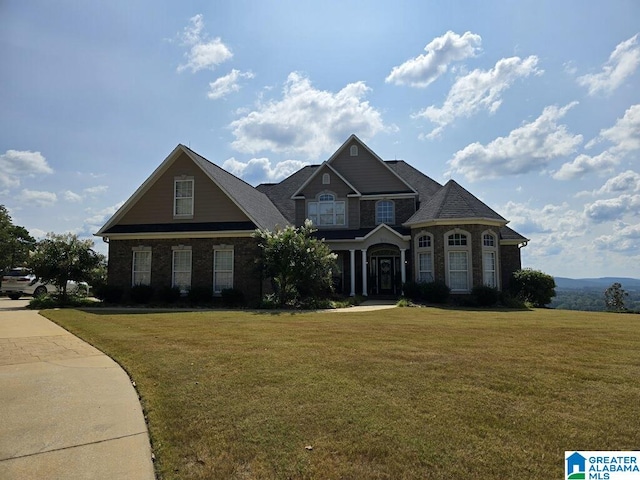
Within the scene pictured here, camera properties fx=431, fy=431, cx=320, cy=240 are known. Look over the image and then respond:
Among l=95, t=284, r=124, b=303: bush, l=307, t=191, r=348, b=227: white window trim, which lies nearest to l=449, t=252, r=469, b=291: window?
l=307, t=191, r=348, b=227: white window trim

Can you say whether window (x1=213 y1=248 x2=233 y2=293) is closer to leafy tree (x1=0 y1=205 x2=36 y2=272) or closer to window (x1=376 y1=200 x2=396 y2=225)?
window (x1=376 y1=200 x2=396 y2=225)

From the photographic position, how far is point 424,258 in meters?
22.0

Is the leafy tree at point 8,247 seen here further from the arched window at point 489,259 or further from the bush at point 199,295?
the arched window at point 489,259

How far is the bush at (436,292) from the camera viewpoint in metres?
20.1

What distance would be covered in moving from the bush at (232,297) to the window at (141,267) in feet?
14.5

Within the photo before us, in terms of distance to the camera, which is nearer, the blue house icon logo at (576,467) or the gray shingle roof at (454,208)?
the blue house icon logo at (576,467)

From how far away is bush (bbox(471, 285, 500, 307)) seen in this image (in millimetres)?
19781

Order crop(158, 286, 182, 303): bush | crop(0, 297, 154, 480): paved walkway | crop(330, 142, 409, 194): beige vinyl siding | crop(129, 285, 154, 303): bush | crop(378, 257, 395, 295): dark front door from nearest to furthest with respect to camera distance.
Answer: crop(0, 297, 154, 480): paved walkway → crop(158, 286, 182, 303): bush → crop(129, 285, 154, 303): bush → crop(378, 257, 395, 295): dark front door → crop(330, 142, 409, 194): beige vinyl siding

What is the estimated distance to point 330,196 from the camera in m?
25.7

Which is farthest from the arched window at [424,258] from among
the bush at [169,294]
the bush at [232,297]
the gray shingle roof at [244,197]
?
the bush at [169,294]

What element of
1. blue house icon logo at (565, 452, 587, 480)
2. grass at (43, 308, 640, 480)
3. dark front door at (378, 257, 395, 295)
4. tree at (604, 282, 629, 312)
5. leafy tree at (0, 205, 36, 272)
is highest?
leafy tree at (0, 205, 36, 272)

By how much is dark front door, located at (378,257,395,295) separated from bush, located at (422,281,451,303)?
437 centimetres

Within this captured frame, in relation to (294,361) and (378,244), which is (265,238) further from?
(294,361)

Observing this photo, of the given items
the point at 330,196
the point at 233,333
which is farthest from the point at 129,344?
the point at 330,196
